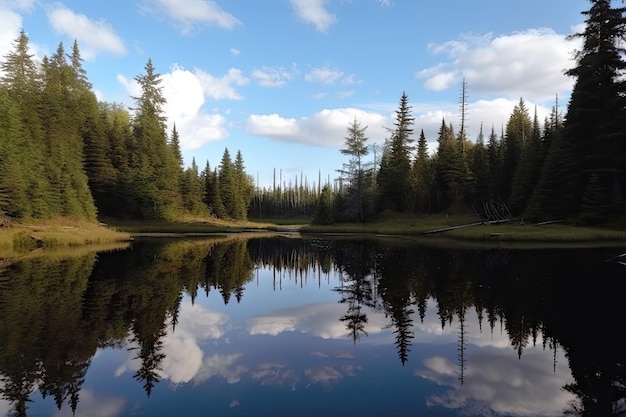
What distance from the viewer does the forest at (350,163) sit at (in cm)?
4025

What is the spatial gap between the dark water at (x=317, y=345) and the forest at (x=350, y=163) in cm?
2642

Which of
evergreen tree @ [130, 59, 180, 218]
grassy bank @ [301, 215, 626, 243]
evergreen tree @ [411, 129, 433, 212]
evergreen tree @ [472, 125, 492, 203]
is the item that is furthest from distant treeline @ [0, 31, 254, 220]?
evergreen tree @ [472, 125, 492, 203]

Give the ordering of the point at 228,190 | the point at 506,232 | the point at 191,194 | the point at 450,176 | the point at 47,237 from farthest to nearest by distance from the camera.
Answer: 1. the point at 228,190
2. the point at 191,194
3. the point at 450,176
4. the point at 506,232
5. the point at 47,237

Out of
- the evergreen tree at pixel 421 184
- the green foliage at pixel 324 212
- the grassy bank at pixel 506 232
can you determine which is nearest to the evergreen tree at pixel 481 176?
the evergreen tree at pixel 421 184

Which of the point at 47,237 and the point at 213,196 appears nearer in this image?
the point at 47,237

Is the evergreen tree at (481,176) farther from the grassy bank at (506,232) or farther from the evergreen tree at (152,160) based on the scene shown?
the evergreen tree at (152,160)

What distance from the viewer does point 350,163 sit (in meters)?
63.0

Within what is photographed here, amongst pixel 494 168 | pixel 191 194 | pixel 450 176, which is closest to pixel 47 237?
pixel 191 194

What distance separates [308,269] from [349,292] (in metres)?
7.54

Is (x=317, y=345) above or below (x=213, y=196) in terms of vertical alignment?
below

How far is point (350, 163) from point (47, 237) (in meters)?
41.0

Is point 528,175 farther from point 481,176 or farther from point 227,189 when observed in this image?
point 227,189

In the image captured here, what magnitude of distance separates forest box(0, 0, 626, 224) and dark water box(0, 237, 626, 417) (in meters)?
26.4

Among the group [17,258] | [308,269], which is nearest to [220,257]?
[308,269]
